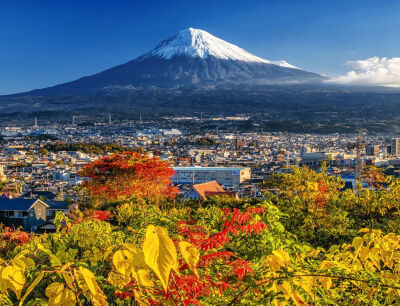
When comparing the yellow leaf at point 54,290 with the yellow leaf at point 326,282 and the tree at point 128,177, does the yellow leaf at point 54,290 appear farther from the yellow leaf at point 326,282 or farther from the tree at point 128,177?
the tree at point 128,177

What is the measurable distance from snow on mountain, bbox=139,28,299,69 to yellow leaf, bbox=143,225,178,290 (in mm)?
149708

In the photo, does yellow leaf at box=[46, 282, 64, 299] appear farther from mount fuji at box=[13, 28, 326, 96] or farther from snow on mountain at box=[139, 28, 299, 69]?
snow on mountain at box=[139, 28, 299, 69]

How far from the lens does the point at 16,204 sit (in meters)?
15.3

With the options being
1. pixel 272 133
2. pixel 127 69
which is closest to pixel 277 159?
pixel 272 133

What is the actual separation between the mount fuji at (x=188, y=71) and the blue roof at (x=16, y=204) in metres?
118

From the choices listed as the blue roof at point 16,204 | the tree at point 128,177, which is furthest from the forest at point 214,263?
the blue roof at point 16,204

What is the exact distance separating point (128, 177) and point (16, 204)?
18.3 feet

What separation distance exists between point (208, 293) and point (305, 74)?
15873 cm

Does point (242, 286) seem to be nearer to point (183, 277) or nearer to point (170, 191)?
point (183, 277)

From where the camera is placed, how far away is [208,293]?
6.76ft

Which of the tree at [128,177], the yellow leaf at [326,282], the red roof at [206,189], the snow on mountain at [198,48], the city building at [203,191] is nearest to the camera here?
the yellow leaf at [326,282]

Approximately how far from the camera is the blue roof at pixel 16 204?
15.0 metres

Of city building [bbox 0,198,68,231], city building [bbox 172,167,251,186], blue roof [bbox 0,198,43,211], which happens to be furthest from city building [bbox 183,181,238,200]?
city building [bbox 172,167,251,186]

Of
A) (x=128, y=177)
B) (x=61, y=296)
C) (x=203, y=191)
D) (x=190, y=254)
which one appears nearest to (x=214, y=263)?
(x=190, y=254)
